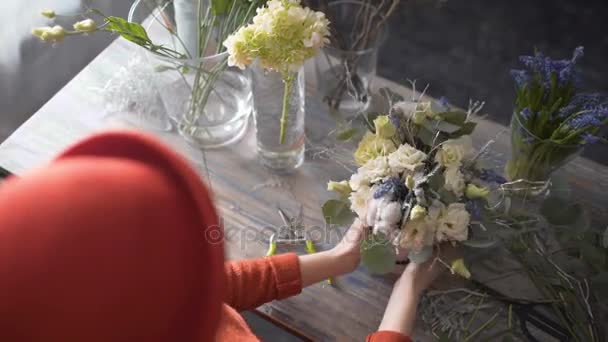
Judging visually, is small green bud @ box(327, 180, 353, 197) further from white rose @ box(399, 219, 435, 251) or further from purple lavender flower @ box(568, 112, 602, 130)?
purple lavender flower @ box(568, 112, 602, 130)

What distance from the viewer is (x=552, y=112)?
92 centimetres

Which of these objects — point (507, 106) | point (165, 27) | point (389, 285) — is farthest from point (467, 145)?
point (507, 106)

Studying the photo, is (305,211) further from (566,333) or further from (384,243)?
(566,333)

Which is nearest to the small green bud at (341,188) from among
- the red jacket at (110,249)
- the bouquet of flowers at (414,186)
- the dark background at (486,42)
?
the bouquet of flowers at (414,186)

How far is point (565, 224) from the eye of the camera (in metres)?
0.94

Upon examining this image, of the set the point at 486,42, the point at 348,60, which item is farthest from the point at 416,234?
the point at 486,42

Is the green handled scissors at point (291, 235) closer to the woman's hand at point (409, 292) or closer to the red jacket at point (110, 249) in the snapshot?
the woman's hand at point (409, 292)

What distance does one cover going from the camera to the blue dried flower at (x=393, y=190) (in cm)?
85

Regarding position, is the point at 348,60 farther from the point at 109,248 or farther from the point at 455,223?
the point at 109,248

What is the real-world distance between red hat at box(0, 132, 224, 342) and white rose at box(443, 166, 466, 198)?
1.53 feet

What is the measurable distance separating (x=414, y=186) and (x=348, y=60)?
1.23ft

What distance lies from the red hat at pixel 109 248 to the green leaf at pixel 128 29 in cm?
52

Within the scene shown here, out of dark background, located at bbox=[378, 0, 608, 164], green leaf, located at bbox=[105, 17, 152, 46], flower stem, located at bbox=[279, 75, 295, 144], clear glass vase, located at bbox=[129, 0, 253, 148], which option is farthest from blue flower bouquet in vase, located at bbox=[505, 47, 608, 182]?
dark background, located at bbox=[378, 0, 608, 164]

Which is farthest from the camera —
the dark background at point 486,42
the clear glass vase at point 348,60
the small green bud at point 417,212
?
the dark background at point 486,42
